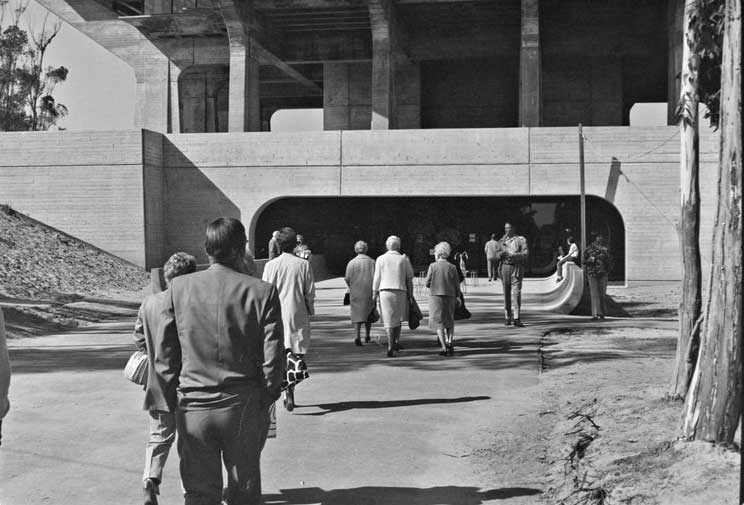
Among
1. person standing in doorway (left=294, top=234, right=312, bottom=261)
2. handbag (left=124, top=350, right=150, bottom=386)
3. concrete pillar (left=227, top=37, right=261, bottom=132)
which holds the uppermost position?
concrete pillar (left=227, top=37, right=261, bottom=132)

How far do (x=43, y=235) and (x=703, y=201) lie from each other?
71.0 ft

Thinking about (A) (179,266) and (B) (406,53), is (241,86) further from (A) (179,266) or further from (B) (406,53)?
(A) (179,266)

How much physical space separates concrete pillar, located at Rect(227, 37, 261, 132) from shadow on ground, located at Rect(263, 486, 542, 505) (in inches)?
1170

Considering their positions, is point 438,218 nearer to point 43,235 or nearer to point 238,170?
point 238,170

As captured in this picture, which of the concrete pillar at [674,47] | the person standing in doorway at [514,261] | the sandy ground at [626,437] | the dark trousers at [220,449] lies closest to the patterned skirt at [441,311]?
the sandy ground at [626,437]

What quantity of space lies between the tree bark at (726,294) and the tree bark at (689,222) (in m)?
1.44

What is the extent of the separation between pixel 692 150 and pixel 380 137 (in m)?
22.5

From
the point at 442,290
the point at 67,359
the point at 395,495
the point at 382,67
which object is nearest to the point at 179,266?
the point at 395,495

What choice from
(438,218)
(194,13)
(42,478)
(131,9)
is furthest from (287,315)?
(131,9)

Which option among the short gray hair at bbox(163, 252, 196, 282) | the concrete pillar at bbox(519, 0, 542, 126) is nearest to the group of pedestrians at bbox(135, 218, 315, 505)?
the short gray hair at bbox(163, 252, 196, 282)

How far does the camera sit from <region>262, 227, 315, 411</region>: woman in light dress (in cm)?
Answer: 823

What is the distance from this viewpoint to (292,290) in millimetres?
8266

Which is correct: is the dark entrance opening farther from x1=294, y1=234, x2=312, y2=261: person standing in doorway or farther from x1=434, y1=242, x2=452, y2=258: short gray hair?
x1=434, y1=242, x2=452, y2=258: short gray hair

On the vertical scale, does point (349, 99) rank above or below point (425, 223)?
above
